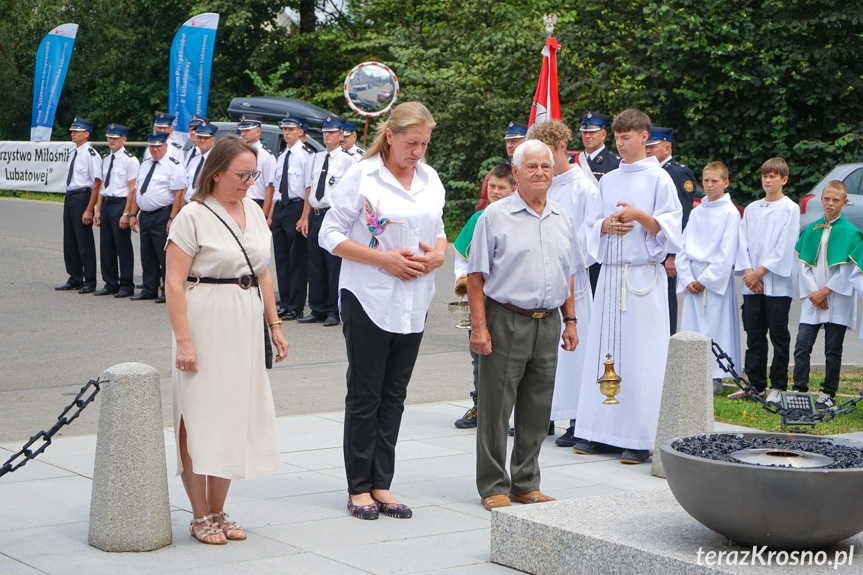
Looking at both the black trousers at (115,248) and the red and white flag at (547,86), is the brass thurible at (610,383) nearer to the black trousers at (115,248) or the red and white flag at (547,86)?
the red and white flag at (547,86)

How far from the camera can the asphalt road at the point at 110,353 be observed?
8.79m

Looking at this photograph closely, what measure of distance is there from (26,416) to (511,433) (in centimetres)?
359

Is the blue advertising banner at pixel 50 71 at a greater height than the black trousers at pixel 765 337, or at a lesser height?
greater

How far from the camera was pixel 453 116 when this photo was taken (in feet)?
78.4

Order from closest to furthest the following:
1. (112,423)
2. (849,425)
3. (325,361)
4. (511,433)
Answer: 1. (112,423)
2. (511,433)
3. (849,425)
4. (325,361)

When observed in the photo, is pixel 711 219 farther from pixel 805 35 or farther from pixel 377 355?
pixel 805 35

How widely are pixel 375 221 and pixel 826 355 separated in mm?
5106

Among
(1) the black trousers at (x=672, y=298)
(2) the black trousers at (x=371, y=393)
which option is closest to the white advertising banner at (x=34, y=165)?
(1) the black trousers at (x=672, y=298)

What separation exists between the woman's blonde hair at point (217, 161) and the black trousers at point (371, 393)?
915 millimetres

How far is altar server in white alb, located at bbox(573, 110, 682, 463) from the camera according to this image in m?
7.12

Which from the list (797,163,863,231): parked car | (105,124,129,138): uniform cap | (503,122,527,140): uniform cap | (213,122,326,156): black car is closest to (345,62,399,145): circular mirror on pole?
(213,122,326,156): black car

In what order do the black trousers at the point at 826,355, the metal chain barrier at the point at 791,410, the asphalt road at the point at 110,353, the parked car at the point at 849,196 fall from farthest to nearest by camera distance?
the parked car at the point at 849,196 → the black trousers at the point at 826,355 → the asphalt road at the point at 110,353 → the metal chain barrier at the point at 791,410

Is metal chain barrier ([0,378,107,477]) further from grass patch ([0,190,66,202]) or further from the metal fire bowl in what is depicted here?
grass patch ([0,190,66,202])

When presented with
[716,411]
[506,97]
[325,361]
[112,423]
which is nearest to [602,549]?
[112,423]
